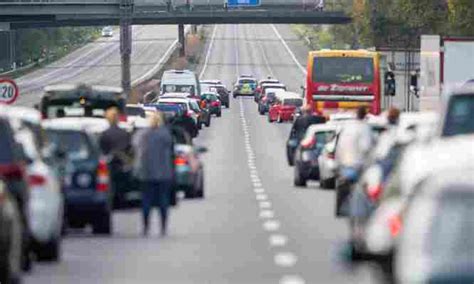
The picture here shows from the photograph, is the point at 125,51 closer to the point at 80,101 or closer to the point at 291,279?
the point at 80,101

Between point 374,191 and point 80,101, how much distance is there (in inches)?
662

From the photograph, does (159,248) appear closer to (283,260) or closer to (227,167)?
(283,260)

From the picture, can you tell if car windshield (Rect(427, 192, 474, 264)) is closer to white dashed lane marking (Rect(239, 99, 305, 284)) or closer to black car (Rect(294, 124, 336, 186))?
white dashed lane marking (Rect(239, 99, 305, 284))

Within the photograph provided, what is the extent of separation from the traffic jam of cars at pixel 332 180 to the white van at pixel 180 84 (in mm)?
41766

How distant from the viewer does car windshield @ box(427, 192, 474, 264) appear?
9961 millimetres

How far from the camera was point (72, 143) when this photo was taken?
24328 mm

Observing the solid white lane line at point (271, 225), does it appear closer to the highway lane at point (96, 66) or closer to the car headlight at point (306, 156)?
the car headlight at point (306, 156)

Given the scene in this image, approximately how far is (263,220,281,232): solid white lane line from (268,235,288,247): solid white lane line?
138 centimetres

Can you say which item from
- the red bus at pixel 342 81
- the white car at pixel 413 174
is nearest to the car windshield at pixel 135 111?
the red bus at pixel 342 81

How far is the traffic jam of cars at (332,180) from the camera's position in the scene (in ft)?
33.1

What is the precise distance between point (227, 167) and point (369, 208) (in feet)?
99.3

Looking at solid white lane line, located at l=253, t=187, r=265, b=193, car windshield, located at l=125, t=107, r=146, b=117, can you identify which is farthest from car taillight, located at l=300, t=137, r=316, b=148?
car windshield, located at l=125, t=107, r=146, b=117

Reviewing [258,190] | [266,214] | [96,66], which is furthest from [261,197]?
[96,66]

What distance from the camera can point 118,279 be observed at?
18.1 m
